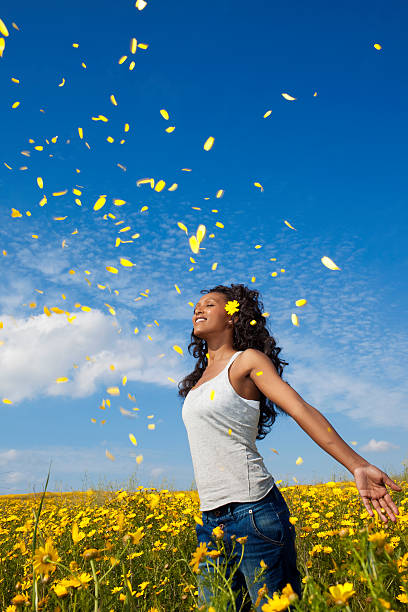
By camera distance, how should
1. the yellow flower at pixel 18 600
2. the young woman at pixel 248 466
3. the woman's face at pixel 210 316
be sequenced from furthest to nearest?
1. the woman's face at pixel 210 316
2. the young woman at pixel 248 466
3. the yellow flower at pixel 18 600

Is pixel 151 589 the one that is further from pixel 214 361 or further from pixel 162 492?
pixel 162 492

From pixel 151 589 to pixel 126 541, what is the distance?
200 cm

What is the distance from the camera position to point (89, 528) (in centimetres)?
491

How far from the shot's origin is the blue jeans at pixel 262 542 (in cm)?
215

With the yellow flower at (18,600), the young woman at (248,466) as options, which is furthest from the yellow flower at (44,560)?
the young woman at (248,466)

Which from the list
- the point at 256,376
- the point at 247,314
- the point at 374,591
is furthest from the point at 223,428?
the point at 374,591

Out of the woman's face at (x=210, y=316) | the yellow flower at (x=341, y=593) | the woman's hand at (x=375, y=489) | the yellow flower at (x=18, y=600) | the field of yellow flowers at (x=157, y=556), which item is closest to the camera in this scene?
the yellow flower at (x=341, y=593)

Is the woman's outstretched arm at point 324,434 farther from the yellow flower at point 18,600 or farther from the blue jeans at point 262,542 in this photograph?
the yellow flower at point 18,600

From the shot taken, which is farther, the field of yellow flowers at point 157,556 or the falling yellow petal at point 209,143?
the falling yellow petal at point 209,143

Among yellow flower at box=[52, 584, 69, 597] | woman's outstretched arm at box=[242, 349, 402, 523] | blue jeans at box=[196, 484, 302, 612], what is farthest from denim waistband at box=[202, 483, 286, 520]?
yellow flower at box=[52, 584, 69, 597]

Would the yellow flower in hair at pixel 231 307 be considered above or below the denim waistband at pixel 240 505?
above

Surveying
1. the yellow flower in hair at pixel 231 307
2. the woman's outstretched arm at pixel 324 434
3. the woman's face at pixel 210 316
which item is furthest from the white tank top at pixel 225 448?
the yellow flower in hair at pixel 231 307

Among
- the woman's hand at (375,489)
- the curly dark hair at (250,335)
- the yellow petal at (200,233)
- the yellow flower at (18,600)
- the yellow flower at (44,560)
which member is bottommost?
the yellow flower at (18,600)

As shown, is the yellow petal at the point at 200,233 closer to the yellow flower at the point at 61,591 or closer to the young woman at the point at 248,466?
the young woman at the point at 248,466
